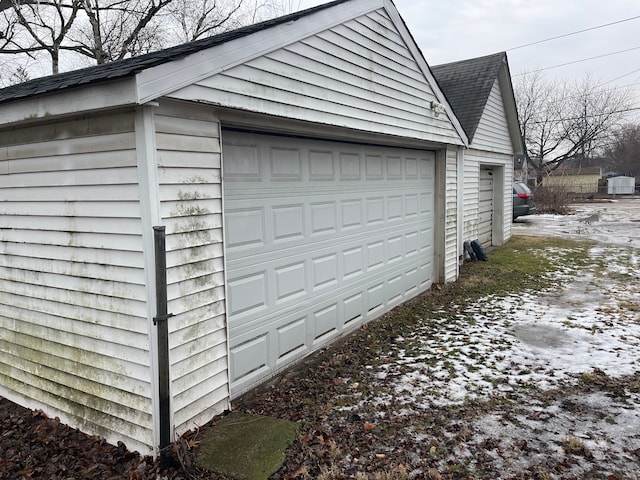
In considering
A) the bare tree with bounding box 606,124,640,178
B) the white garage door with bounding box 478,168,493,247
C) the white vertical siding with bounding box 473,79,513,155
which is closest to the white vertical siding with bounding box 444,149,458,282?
the white vertical siding with bounding box 473,79,513,155

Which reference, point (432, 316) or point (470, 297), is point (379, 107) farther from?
point (470, 297)

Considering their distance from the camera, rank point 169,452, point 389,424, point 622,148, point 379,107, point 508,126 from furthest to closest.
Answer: point 622,148 < point 508,126 < point 379,107 < point 389,424 < point 169,452

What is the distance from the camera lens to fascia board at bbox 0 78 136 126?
2818 mm

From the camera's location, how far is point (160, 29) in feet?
63.4

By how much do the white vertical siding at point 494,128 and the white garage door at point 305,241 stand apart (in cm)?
420

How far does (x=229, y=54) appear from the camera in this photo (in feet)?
11.3

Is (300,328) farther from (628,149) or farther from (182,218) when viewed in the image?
(628,149)

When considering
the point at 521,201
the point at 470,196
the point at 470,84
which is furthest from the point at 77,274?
the point at 521,201

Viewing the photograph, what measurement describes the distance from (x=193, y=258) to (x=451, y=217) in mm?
6088

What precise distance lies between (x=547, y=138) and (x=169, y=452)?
143 feet

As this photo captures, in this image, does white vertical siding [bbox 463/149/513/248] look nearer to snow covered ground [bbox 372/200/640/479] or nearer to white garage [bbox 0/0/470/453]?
snow covered ground [bbox 372/200/640/479]

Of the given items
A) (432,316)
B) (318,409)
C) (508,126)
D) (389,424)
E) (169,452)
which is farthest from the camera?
(508,126)

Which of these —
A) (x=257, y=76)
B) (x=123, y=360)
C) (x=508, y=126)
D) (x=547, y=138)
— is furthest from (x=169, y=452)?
(x=547, y=138)

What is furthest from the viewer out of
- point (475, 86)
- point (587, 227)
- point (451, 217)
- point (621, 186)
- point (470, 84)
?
point (621, 186)
